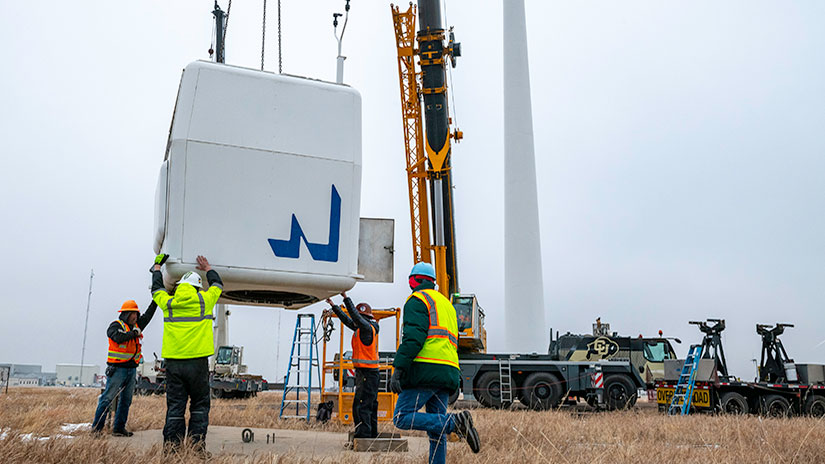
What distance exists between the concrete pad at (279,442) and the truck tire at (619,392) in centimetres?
1013

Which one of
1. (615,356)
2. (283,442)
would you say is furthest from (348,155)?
(615,356)

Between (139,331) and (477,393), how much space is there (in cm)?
1141

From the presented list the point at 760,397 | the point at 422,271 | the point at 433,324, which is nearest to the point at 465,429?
the point at 433,324

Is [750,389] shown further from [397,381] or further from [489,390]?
[397,381]

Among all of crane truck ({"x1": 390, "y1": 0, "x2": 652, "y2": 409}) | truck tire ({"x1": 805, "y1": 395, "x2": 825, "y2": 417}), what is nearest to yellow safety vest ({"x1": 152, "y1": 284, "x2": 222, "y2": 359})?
crane truck ({"x1": 390, "y1": 0, "x2": 652, "y2": 409})

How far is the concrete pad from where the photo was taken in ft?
22.3

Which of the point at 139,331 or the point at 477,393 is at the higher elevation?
the point at 139,331

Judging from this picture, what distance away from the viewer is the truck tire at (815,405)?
16.4m

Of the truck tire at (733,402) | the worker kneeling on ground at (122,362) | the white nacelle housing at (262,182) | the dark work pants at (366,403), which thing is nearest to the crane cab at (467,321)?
the truck tire at (733,402)

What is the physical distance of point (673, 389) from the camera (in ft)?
55.4

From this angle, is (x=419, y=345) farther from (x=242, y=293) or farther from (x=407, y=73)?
(x=407, y=73)

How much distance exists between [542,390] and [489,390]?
1.39 meters

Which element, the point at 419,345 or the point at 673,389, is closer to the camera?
the point at 419,345

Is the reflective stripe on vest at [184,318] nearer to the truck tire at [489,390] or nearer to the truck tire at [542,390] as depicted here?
the truck tire at [489,390]
